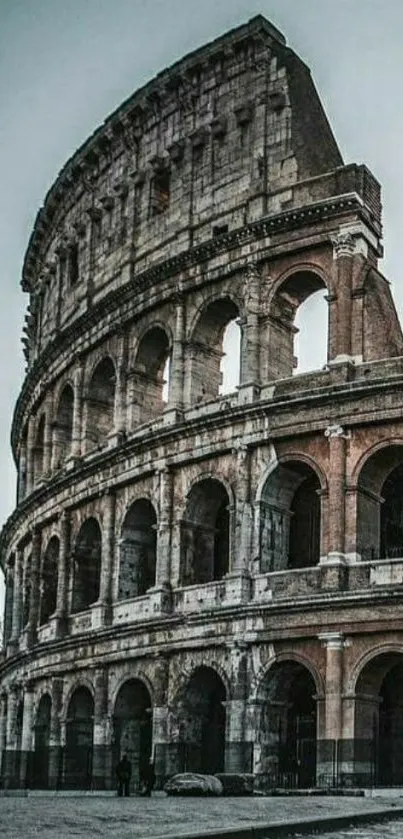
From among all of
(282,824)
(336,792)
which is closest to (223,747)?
(336,792)

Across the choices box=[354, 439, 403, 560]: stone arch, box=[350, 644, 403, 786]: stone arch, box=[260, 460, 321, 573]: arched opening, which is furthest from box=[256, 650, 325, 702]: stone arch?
box=[354, 439, 403, 560]: stone arch

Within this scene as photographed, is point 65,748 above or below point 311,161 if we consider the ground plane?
below

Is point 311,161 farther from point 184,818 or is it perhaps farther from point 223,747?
point 184,818

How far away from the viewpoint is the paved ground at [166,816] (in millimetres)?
13094

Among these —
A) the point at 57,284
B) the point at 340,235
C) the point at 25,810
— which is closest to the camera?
the point at 25,810

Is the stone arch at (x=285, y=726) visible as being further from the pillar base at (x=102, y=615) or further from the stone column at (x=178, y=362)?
the stone column at (x=178, y=362)

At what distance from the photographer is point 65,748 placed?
31484 mm

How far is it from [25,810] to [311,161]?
16405mm

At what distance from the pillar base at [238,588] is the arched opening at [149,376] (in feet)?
19.7

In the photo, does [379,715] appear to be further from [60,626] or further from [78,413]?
[78,413]

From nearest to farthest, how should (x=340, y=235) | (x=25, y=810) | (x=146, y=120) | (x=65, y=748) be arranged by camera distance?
(x=25, y=810) < (x=340, y=235) < (x=65, y=748) < (x=146, y=120)

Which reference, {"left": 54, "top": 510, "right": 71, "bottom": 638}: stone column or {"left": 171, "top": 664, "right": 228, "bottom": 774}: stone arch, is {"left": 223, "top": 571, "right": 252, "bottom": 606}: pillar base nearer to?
{"left": 171, "top": 664, "right": 228, "bottom": 774}: stone arch

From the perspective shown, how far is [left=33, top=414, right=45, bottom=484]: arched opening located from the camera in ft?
124

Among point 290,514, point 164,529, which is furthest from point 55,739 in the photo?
point 290,514
